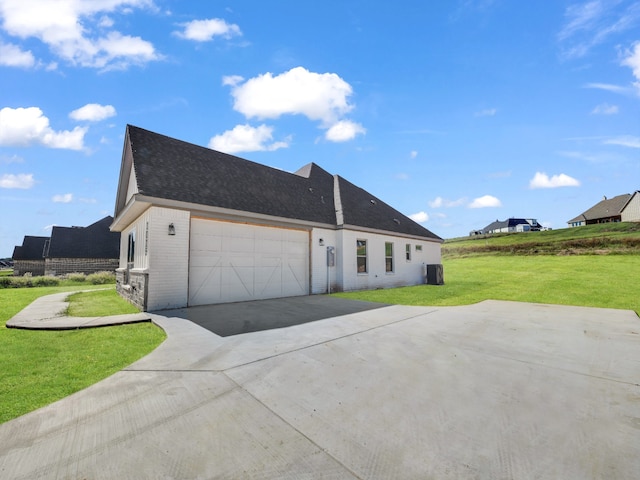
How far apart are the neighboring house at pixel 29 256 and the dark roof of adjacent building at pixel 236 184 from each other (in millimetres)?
32067

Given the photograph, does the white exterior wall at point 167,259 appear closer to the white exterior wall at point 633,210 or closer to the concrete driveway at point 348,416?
the concrete driveway at point 348,416

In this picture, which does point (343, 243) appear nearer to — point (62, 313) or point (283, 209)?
point (283, 209)

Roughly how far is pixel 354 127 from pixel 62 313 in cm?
1682

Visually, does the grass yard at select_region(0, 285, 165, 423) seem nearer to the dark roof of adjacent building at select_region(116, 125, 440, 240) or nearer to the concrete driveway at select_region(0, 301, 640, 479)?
the concrete driveway at select_region(0, 301, 640, 479)

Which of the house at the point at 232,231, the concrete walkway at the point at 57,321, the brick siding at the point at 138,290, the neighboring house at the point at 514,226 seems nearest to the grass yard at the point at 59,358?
the concrete walkway at the point at 57,321

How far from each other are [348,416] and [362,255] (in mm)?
13077

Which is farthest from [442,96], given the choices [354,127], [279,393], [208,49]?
[279,393]

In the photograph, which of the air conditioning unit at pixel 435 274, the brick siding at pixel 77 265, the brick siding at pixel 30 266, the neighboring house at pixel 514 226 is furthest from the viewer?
the neighboring house at pixel 514 226

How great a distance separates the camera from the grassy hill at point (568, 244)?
81.3 feet

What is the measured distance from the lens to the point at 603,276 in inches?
683

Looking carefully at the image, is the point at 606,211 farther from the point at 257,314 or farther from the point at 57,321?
the point at 57,321

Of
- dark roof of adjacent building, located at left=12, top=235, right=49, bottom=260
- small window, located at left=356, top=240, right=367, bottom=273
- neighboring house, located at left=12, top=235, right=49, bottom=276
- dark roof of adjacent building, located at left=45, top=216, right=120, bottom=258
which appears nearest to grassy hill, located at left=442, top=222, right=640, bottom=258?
small window, located at left=356, top=240, right=367, bottom=273

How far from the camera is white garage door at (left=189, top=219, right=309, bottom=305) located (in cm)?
993

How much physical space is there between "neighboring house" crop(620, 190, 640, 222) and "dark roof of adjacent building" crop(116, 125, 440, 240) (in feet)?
166
